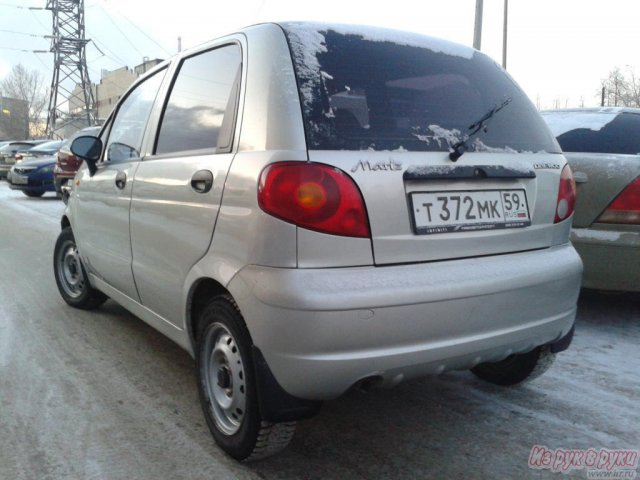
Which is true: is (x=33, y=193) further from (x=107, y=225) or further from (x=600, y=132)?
(x=600, y=132)

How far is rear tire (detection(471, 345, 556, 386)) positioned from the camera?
2.89 meters

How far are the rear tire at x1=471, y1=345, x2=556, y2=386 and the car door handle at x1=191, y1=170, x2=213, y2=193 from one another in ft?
5.38

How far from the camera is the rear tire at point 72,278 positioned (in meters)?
4.41

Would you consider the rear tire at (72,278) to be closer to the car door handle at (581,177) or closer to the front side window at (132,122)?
the front side window at (132,122)

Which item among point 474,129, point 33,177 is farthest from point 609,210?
point 33,177

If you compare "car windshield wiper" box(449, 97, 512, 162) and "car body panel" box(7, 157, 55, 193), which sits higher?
"car windshield wiper" box(449, 97, 512, 162)

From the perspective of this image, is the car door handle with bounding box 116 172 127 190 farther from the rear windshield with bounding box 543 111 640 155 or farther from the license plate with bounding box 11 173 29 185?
the license plate with bounding box 11 173 29 185

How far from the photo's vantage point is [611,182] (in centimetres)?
385

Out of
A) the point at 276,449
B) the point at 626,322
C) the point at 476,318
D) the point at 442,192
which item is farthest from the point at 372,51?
the point at 626,322

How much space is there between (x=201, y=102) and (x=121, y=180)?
0.86 metres

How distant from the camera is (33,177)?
548 inches

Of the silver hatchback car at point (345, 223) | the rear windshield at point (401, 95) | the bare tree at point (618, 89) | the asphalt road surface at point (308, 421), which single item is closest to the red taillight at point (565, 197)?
the silver hatchback car at point (345, 223)

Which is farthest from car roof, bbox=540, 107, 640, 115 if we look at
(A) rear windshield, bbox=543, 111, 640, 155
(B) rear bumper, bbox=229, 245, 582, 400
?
(B) rear bumper, bbox=229, 245, 582, 400

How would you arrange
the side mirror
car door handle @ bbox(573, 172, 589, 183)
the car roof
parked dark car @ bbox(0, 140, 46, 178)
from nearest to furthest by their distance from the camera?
1. the side mirror
2. car door handle @ bbox(573, 172, 589, 183)
3. the car roof
4. parked dark car @ bbox(0, 140, 46, 178)
